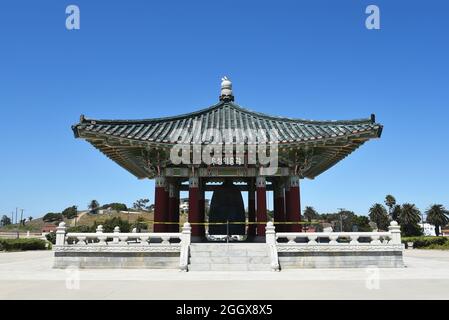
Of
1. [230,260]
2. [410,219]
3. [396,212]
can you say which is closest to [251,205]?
[230,260]

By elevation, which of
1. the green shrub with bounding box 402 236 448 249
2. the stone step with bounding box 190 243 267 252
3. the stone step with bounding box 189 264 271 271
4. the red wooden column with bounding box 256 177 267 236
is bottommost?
the green shrub with bounding box 402 236 448 249

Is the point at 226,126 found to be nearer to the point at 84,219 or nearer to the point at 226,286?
the point at 226,286

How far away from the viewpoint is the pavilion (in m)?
20.0

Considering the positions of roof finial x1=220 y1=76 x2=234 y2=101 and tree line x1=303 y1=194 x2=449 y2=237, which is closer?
roof finial x1=220 y1=76 x2=234 y2=101

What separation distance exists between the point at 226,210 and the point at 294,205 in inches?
195

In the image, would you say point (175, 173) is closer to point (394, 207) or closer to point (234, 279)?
point (234, 279)

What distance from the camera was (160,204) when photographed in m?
21.4

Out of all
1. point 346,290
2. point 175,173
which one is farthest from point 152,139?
point 346,290

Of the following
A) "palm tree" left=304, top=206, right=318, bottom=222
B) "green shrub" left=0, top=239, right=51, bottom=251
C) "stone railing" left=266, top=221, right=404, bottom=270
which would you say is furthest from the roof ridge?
"palm tree" left=304, top=206, right=318, bottom=222

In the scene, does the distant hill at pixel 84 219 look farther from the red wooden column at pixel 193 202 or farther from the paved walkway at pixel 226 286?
the paved walkway at pixel 226 286

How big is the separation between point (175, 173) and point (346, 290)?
1249 cm

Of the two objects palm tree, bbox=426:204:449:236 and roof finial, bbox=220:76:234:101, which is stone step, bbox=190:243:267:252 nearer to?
roof finial, bbox=220:76:234:101
